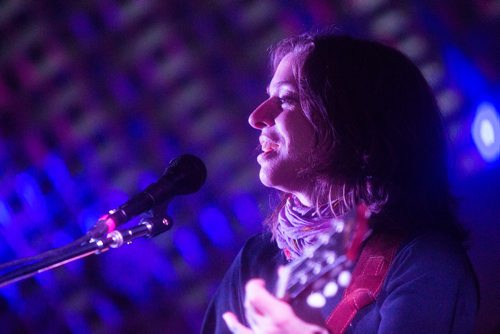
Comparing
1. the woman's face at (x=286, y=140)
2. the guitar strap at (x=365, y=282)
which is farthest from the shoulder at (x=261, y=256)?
the guitar strap at (x=365, y=282)

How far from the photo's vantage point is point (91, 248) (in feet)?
2.63

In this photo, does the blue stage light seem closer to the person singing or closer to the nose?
the person singing

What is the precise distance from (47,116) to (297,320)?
92 centimetres

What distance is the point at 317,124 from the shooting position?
3.53ft

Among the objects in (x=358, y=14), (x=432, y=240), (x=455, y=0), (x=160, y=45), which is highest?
(x=160, y=45)

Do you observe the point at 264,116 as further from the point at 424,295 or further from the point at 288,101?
the point at 424,295

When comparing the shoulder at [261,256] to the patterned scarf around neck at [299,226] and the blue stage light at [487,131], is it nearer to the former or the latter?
the patterned scarf around neck at [299,226]

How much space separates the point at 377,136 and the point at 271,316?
0.48m

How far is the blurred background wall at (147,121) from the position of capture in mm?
1302

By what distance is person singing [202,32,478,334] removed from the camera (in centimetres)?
91

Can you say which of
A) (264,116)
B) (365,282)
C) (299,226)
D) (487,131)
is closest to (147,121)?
(264,116)

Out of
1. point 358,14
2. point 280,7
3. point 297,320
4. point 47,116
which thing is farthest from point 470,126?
point 47,116

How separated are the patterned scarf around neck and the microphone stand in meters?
0.28

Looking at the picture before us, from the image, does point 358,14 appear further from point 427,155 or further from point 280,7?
point 427,155
